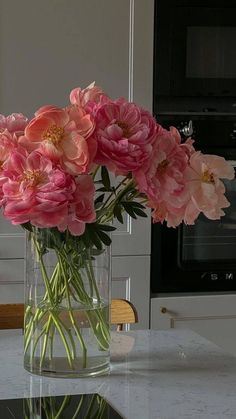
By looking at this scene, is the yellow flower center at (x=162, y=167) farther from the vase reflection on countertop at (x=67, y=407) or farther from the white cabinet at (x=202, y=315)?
the white cabinet at (x=202, y=315)

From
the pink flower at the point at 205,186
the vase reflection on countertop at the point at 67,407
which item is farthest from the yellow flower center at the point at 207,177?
the vase reflection on countertop at the point at 67,407

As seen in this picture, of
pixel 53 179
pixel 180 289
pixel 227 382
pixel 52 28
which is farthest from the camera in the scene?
pixel 180 289

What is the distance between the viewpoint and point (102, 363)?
4.29ft

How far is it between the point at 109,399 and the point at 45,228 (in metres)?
0.26

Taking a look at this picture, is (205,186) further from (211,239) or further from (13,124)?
(211,239)

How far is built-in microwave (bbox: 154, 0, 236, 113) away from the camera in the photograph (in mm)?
2516

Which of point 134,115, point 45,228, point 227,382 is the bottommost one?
point 227,382

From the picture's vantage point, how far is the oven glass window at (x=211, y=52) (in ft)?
8.36

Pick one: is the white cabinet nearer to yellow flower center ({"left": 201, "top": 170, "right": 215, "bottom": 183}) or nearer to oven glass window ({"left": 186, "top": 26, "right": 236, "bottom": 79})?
oven glass window ({"left": 186, "top": 26, "right": 236, "bottom": 79})

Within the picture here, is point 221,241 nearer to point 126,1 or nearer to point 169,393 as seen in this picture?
point 126,1

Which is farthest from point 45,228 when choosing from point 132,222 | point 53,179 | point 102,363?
point 132,222

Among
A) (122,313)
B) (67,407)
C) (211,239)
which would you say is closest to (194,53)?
(211,239)

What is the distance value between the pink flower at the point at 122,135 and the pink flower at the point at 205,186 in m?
0.08

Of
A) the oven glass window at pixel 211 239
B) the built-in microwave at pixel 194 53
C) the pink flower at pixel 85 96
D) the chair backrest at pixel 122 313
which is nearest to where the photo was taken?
the pink flower at pixel 85 96
